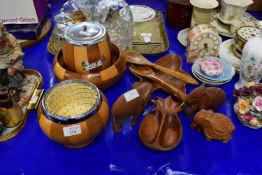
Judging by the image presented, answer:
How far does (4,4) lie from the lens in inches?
38.7

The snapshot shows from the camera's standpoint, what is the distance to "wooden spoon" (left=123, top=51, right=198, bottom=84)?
0.82 m

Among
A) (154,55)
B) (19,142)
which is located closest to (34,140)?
(19,142)

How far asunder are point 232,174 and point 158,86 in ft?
1.07

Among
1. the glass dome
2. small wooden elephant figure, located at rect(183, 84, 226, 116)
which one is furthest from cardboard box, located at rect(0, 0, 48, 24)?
small wooden elephant figure, located at rect(183, 84, 226, 116)

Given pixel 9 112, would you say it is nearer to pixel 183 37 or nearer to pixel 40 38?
pixel 40 38

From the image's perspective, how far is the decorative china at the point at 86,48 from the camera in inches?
28.5

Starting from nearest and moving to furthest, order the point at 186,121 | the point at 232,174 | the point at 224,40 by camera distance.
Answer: the point at 232,174 < the point at 186,121 < the point at 224,40

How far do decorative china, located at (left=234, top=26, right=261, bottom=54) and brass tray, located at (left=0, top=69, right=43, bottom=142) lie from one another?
68cm

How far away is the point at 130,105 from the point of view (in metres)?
0.68

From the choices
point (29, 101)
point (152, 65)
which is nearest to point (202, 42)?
point (152, 65)

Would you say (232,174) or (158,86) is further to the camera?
(158,86)

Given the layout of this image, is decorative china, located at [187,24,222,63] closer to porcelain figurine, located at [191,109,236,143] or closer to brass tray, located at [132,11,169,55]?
brass tray, located at [132,11,169,55]

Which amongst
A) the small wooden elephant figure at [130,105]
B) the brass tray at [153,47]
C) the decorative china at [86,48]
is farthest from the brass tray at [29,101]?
the brass tray at [153,47]

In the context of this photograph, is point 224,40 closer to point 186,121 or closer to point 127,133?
point 186,121
